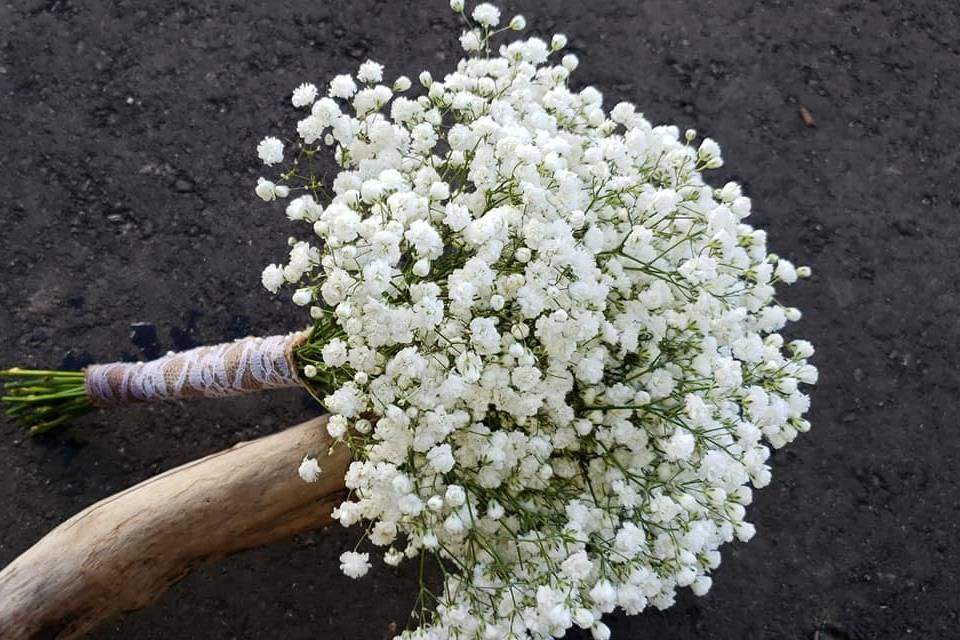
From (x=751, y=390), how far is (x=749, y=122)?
1377 millimetres

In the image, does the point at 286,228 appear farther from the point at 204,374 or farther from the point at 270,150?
the point at 270,150

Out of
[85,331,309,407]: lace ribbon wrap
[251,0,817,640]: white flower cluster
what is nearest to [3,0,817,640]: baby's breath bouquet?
[251,0,817,640]: white flower cluster

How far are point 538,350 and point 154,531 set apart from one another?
877 millimetres

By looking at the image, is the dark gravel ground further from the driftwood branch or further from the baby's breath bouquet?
the baby's breath bouquet

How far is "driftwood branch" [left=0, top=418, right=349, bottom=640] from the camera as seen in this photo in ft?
5.35

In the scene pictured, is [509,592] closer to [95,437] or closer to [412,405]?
[412,405]

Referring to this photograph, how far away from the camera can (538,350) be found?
4.27 feet

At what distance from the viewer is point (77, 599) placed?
1644 millimetres

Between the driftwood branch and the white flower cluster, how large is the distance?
311 mm

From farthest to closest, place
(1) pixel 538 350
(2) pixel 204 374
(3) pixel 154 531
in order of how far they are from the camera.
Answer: (2) pixel 204 374 → (3) pixel 154 531 → (1) pixel 538 350

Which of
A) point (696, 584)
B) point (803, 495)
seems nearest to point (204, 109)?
point (696, 584)

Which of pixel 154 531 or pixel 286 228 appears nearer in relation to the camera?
pixel 154 531

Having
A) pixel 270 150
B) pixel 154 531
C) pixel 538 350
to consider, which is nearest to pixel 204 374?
pixel 154 531

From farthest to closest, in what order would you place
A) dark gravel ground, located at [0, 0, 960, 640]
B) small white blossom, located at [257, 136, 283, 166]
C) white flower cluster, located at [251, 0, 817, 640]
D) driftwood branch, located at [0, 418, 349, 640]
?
dark gravel ground, located at [0, 0, 960, 640], driftwood branch, located at [0, 418, 349, 640], small white blossom, located at [257, 136, 283, 166], white flower cluster, located at [251, 0, 817, 640]
